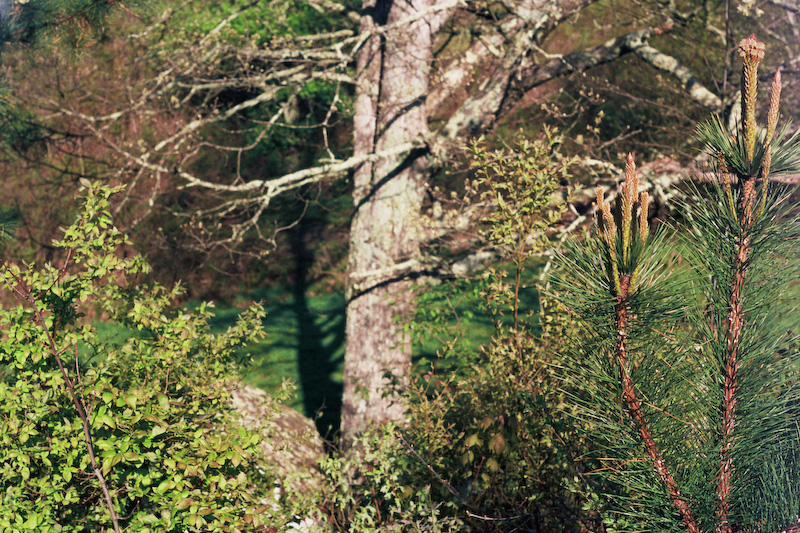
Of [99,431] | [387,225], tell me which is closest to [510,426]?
[99,431]

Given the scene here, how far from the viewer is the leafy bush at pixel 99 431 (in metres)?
2.61

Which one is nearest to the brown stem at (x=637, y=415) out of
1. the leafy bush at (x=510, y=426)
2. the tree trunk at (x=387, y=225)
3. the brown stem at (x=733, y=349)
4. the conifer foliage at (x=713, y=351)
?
the conifer foliage at (x=713, y=351)

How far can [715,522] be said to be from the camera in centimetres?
193

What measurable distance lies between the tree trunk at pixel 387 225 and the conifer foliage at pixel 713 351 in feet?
14.1

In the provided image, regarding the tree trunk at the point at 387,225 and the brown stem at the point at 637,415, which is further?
the tree trunk at the point at 387,225

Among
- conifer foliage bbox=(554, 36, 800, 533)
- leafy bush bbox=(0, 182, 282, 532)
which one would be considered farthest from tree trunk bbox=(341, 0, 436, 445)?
conifer foliage bbox=(554, 36, 800, 533)

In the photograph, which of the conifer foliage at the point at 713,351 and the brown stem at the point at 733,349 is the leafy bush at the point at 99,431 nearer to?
the conifer foliage at the point at 713,351

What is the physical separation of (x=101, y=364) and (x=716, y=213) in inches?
101

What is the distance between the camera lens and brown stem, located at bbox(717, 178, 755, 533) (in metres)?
1.83

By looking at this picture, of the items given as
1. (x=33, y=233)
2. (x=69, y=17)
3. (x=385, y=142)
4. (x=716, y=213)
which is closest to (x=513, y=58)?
(x=385, y=142)

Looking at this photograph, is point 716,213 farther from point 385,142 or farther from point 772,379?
point 385,142

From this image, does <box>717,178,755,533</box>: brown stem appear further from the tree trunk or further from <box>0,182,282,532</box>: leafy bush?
the tree trunk

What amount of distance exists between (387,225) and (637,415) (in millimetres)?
4571

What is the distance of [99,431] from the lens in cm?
280
